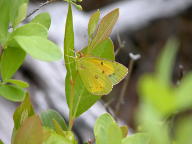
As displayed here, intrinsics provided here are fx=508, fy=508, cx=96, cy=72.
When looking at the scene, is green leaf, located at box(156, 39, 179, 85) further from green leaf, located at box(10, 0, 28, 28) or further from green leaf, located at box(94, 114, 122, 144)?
green leaf, located at box(10, 0, 28, 28)

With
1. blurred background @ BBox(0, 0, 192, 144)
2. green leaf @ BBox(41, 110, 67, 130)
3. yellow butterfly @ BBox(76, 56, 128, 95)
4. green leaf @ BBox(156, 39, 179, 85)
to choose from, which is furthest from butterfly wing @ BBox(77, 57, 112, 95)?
blurred background @ BBox(0, 0, 192, 144)

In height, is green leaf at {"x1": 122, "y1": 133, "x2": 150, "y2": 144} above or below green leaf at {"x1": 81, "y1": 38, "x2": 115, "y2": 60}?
below

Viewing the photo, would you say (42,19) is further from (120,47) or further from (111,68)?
(120,47)

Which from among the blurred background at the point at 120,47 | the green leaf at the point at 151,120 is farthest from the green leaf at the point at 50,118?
the blurred background at the point at 120,47

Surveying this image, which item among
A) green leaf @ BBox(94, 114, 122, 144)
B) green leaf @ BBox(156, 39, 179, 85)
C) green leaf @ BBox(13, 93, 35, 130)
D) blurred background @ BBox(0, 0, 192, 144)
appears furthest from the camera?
blurred background @ BBox(0, 0, 192, 144)

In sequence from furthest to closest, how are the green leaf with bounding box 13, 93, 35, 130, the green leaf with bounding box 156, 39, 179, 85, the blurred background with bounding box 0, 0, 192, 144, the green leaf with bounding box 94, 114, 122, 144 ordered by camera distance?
the blurred background with bounding box 0, 0, 192, 144 < the green leaf with bounding box 13, 93, 35, 130 < the green leaf with bounding box 94, 114, 122, 144 < the green leaf with bounding box 156, 39, 179, 85

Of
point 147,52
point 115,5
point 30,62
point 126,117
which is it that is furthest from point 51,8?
point 147,52

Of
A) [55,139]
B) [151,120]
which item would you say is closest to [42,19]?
[55,139]
